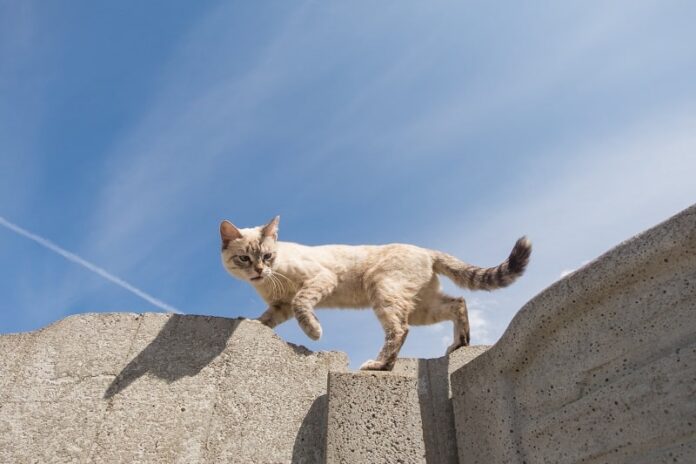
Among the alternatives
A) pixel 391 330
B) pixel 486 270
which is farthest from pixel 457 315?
pixel 391 330

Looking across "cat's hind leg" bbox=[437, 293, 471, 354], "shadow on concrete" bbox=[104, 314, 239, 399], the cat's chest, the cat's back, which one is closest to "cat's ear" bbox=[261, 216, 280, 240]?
the cat's back

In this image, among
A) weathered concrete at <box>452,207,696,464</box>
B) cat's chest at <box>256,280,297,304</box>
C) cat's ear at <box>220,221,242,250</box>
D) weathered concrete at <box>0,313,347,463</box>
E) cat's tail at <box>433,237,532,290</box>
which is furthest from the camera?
cat's ear at <box>220,221,242,250</box>

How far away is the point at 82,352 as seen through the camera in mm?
3449

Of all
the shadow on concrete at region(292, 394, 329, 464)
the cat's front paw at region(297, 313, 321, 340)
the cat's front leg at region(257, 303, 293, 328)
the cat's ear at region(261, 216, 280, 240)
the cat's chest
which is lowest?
the shadow on concrete at region(292, 394, 329, 464)

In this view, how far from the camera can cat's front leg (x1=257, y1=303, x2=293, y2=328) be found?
453 centimetres

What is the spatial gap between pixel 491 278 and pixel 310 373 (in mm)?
1733

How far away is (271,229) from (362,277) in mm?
956

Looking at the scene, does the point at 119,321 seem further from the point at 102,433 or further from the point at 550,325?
the point at 550,325

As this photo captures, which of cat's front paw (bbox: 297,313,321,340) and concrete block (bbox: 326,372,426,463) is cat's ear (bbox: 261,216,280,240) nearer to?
cat's front paw (bbox: 297,313,321,340)

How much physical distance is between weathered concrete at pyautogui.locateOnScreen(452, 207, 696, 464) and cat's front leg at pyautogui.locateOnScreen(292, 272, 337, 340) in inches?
54.5

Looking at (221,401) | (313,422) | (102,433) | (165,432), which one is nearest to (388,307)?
(313,422)

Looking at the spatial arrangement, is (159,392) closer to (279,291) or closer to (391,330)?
(279,291)

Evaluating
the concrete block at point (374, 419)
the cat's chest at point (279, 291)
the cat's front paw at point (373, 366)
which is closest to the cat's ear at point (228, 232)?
the cat's chest at point (279, 291)

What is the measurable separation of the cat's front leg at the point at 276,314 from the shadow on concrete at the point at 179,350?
877 millimetres
